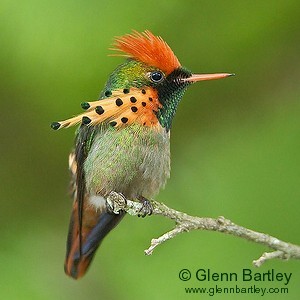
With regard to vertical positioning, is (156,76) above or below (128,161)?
above

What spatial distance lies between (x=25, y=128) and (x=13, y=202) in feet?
0.60

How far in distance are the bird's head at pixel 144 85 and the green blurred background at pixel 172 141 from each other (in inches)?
10.5

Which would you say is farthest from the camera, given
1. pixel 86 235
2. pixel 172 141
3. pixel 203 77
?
pixel 172 141

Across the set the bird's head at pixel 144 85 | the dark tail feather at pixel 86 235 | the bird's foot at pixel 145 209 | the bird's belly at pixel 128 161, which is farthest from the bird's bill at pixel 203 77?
the dark tail feather at pixel 86 235

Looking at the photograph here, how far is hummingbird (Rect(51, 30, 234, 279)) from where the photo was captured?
4.93 ft

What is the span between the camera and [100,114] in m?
1.43

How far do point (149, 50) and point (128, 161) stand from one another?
0.25 meters

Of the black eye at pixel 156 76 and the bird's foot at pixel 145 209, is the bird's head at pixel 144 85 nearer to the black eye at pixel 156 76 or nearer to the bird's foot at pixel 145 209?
the black eye at pixel 156 76

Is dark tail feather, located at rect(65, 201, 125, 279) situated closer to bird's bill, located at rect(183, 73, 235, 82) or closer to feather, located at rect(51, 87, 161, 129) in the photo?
feather, located at rect(51, 87, 161, 129)

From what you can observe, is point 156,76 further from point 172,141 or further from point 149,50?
point 172,141

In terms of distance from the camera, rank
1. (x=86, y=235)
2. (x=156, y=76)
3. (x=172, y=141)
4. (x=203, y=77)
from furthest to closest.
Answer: (x=172, y=141)
(x=86, y=235)
(x=156, y=76)
(x=203, y=77)

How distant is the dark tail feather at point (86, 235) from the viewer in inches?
68.6

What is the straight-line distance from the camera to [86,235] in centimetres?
176

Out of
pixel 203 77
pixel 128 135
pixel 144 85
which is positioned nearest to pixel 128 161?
pixel 128 135
